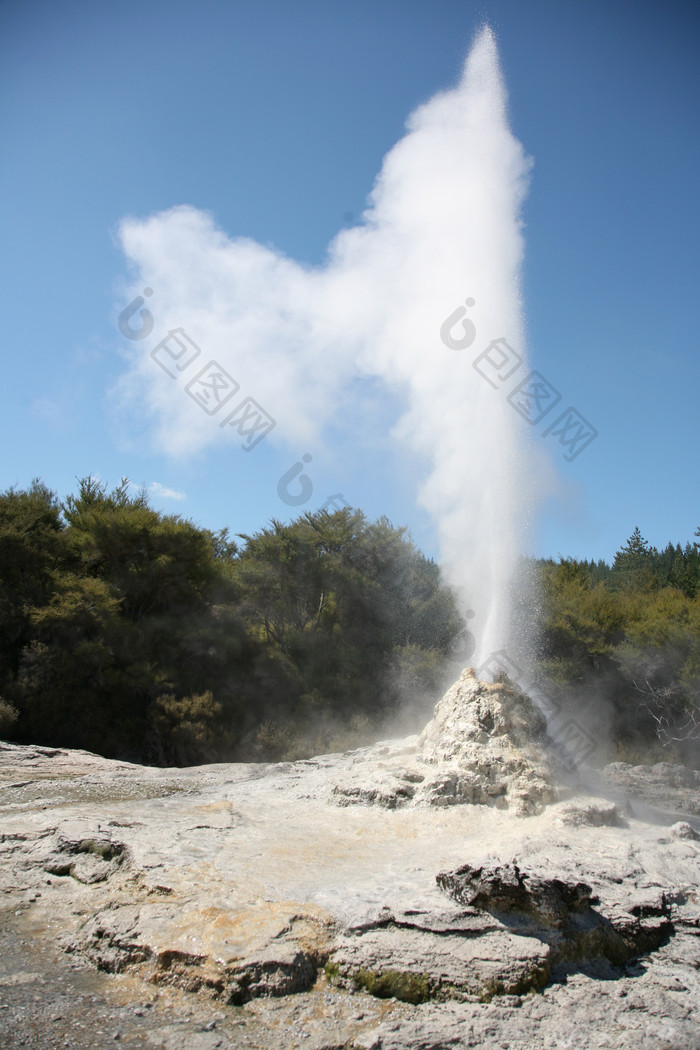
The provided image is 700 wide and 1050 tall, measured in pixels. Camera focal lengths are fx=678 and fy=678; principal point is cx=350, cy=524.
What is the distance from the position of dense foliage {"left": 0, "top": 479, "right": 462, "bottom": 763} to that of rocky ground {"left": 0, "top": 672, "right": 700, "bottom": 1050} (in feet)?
18.8

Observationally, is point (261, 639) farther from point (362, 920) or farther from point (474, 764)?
point (362, 920)

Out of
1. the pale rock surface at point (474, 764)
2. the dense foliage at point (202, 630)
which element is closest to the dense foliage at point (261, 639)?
the dense foliage at point (202, 630)

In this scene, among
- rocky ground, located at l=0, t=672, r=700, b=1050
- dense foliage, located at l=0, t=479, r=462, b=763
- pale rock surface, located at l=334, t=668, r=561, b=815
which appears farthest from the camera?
dense foliage, located at l=0, t=479, r=462, b=763

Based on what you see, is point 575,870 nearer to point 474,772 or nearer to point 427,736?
point 474,772

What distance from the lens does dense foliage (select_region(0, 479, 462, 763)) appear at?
11.1 metres

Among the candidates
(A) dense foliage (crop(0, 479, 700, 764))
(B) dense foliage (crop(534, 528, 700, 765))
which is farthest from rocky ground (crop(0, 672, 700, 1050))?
(B) dense foliage (crop(534, 528, 700, 765))

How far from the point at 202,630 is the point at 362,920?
32.3ft

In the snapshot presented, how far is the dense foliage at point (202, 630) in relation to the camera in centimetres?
1110

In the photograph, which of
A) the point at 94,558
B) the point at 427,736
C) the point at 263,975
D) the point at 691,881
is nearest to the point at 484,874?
the point at 263,975

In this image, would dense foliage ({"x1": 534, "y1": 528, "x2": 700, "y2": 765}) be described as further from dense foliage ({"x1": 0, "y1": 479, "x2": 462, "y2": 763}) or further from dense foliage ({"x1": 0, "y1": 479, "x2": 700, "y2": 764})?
dense foliage ({"x1": 0, "y1": 479, "x2": 462, "y2": 763})

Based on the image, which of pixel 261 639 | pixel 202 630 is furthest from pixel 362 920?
pixel 261 639

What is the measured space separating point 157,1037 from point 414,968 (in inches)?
46.0

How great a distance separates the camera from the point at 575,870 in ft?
13.7

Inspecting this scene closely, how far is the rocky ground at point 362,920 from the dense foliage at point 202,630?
5.74 m
